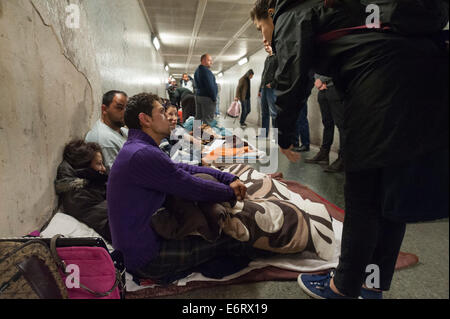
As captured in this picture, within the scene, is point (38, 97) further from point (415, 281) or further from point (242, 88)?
point (242, 88)

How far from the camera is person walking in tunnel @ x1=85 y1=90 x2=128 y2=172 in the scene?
206cm

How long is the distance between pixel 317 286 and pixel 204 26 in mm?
6614

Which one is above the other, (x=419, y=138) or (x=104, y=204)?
(x=419, y=138)

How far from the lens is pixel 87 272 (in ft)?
2.83

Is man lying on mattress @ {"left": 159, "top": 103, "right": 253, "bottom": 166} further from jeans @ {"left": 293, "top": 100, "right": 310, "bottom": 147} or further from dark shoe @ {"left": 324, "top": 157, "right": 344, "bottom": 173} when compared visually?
dark shoe @ {"left": 324, "top": 157, "right": 344, "bottom": 173}

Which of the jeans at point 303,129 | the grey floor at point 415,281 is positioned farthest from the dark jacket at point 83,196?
the jeans at point 303,129

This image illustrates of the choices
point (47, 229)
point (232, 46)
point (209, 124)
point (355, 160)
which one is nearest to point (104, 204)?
point (47, 229)

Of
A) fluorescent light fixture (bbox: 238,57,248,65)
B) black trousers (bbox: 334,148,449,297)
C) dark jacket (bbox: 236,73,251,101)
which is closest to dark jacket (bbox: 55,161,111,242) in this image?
black trousers (bbox: 334,148,449,297)

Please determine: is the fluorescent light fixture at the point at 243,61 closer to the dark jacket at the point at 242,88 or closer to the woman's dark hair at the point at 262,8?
the dark jacket at the point at 242,88

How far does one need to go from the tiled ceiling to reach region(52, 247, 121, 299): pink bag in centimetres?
513

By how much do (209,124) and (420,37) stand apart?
4.34 m

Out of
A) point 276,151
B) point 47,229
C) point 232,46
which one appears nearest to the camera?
point 47,229

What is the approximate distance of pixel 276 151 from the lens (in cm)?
415
